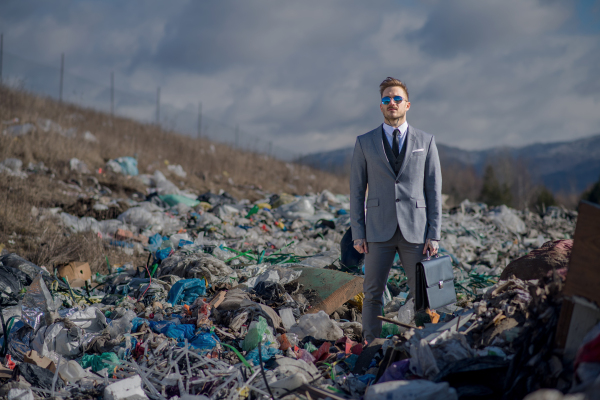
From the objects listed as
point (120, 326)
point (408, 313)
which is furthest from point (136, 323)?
point (408, 313)

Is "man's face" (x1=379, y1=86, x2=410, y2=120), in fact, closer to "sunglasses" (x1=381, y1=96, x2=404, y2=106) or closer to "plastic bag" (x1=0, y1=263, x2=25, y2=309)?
"sunglasses" (x1=381, y1=96, x2=404, y2=106)

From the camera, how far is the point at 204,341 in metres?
2.79

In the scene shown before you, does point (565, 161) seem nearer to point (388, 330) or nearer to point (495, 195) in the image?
point (495, 195)

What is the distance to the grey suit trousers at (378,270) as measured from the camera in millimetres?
2854

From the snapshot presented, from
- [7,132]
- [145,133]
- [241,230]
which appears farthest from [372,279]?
[145,133]

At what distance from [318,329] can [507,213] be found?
7535 mm

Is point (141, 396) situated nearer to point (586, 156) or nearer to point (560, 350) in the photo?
point (560, 350)

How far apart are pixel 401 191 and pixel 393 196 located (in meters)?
0.07

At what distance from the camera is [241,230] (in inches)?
265

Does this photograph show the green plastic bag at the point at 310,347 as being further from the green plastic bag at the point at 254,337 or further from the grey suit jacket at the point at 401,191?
the grey suit jacket at the point at 401,191

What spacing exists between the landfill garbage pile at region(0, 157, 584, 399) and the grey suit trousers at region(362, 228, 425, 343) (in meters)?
0.20

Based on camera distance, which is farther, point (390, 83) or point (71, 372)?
point (390, 83)

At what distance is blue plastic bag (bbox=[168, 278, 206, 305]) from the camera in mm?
3635

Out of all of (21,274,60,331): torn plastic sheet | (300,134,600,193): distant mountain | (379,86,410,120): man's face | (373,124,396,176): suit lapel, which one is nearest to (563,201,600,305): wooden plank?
(373,124,396,176): suit lapel
